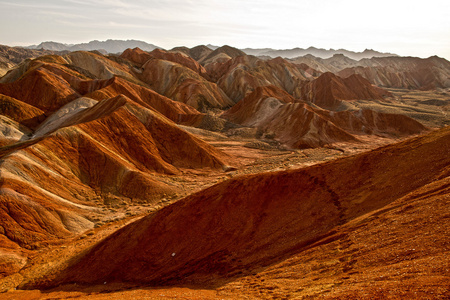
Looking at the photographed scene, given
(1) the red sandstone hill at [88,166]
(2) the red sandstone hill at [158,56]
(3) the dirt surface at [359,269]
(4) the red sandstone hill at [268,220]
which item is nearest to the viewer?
(3) the dirt surface at [359,269]

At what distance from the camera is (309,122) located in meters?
65.6

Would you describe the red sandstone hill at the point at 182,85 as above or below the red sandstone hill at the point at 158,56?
below

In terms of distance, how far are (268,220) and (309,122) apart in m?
48.6

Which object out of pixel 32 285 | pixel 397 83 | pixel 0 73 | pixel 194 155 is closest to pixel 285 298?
pixel 32 285

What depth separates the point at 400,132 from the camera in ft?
232

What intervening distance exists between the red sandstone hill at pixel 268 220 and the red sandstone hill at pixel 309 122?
37.6 meters

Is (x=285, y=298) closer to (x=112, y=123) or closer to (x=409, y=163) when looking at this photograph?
(x=409, y=163)

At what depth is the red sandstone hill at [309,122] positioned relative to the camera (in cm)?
6369

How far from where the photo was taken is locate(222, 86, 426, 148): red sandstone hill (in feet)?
209

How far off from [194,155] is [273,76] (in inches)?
3492

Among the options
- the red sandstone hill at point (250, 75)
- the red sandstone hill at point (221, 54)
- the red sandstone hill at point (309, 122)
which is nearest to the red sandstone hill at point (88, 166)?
the red sandstone hill at point (309, 122)

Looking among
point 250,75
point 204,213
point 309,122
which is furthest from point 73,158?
point 250,75

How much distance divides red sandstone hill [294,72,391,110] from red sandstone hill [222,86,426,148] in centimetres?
2815

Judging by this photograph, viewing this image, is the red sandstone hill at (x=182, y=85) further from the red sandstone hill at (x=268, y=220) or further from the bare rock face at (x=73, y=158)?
the red sandstone hill at (x=268, y=220)
